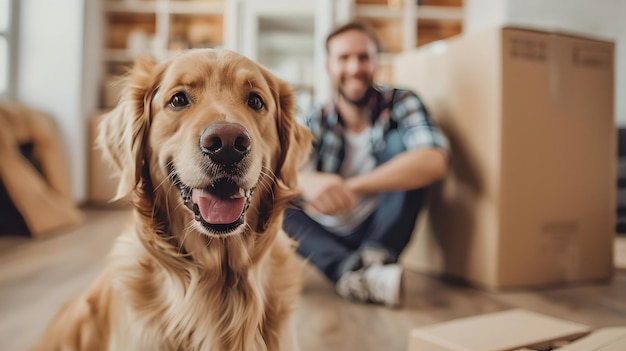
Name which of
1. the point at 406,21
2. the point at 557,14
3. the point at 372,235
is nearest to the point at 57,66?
the point at 406,21

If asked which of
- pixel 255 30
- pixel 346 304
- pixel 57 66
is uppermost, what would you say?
pixel 255 30

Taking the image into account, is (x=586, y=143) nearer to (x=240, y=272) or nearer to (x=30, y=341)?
(x=240, y=272)

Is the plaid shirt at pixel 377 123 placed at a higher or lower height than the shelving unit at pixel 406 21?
lower

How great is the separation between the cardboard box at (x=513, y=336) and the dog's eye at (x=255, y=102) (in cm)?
53

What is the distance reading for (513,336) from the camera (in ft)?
3.10

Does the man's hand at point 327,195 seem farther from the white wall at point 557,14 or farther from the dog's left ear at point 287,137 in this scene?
the white wall at point 557,14

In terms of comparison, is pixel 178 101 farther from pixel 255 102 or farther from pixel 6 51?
pixel 6 51

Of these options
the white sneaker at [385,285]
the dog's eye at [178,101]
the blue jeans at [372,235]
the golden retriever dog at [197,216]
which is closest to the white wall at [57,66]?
the blue jeans at [372,235]

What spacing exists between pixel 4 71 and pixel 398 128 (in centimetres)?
282

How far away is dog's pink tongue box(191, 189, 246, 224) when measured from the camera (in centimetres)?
59

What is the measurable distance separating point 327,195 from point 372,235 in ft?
1.06

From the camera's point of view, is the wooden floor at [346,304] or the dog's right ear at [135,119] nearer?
the dog's right ear at [135,119]

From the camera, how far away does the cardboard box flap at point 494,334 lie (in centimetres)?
89

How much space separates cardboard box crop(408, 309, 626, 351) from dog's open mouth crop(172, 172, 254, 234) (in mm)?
493
